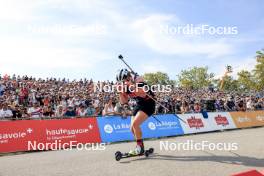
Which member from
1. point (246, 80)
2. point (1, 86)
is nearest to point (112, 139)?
point (1, 86)

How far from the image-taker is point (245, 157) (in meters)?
9.73

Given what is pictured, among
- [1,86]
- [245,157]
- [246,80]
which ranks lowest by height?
[245,157]

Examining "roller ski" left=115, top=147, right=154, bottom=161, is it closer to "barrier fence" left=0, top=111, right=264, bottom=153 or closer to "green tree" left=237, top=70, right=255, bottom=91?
"barrier fence" left=0, top=111, right=264, bottom=153

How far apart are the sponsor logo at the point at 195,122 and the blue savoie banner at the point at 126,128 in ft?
4.70

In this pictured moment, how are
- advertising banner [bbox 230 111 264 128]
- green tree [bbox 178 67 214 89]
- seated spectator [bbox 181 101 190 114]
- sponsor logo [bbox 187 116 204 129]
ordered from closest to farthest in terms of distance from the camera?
1. sponsor logo [bbox 187 116 204 129]
2. seated spectator [bbox 181 101 190 114]
3. advertising banner [bbox 230 111 264 128]
4. green tree [bbox 178 67 214 89]

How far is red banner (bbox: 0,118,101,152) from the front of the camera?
1327 cm

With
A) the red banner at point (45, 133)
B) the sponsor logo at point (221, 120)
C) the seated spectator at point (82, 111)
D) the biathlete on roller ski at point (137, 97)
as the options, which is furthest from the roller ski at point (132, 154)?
the sponsor logo at point (221, 120)

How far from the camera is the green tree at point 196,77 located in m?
93.2

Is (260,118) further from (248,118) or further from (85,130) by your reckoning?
(85,130)

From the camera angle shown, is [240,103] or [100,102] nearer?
[100,102]

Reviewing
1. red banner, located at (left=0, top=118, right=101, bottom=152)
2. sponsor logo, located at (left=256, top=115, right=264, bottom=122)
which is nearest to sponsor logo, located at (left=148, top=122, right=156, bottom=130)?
red banner, located at (left=0, top=118, right=101, bottom=152)

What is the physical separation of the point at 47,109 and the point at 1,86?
18.1 feet

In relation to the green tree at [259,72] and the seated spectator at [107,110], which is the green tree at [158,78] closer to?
the green tree at [259,72]

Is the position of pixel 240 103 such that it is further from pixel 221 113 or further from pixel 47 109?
pixel 47 109
